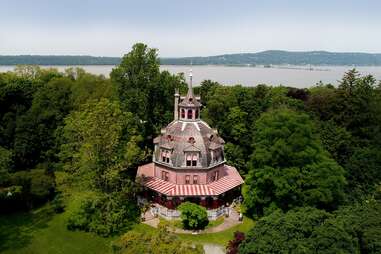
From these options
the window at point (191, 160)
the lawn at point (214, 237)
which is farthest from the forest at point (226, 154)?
the window at point (191, 160)

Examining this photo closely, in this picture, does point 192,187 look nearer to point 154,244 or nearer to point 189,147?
point 189,147

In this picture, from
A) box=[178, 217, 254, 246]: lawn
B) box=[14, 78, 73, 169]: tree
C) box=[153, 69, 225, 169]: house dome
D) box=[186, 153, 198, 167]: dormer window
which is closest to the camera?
box=[178, 217, 254, 246]: lawn

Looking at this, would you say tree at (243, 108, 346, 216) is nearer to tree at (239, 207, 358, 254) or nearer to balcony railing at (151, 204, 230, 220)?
balcony railing at (151, 204, 230, 220)

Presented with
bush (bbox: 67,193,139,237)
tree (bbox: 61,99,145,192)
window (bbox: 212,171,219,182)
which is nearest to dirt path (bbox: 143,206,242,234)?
bush (bbox: 67,193,139,237)

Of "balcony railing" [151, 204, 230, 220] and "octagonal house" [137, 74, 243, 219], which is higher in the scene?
"octagonal house" [137, 74, 243, 219]

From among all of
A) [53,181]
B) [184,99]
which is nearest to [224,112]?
[184,99]

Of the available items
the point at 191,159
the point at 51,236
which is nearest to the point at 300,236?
the point at 191,159
